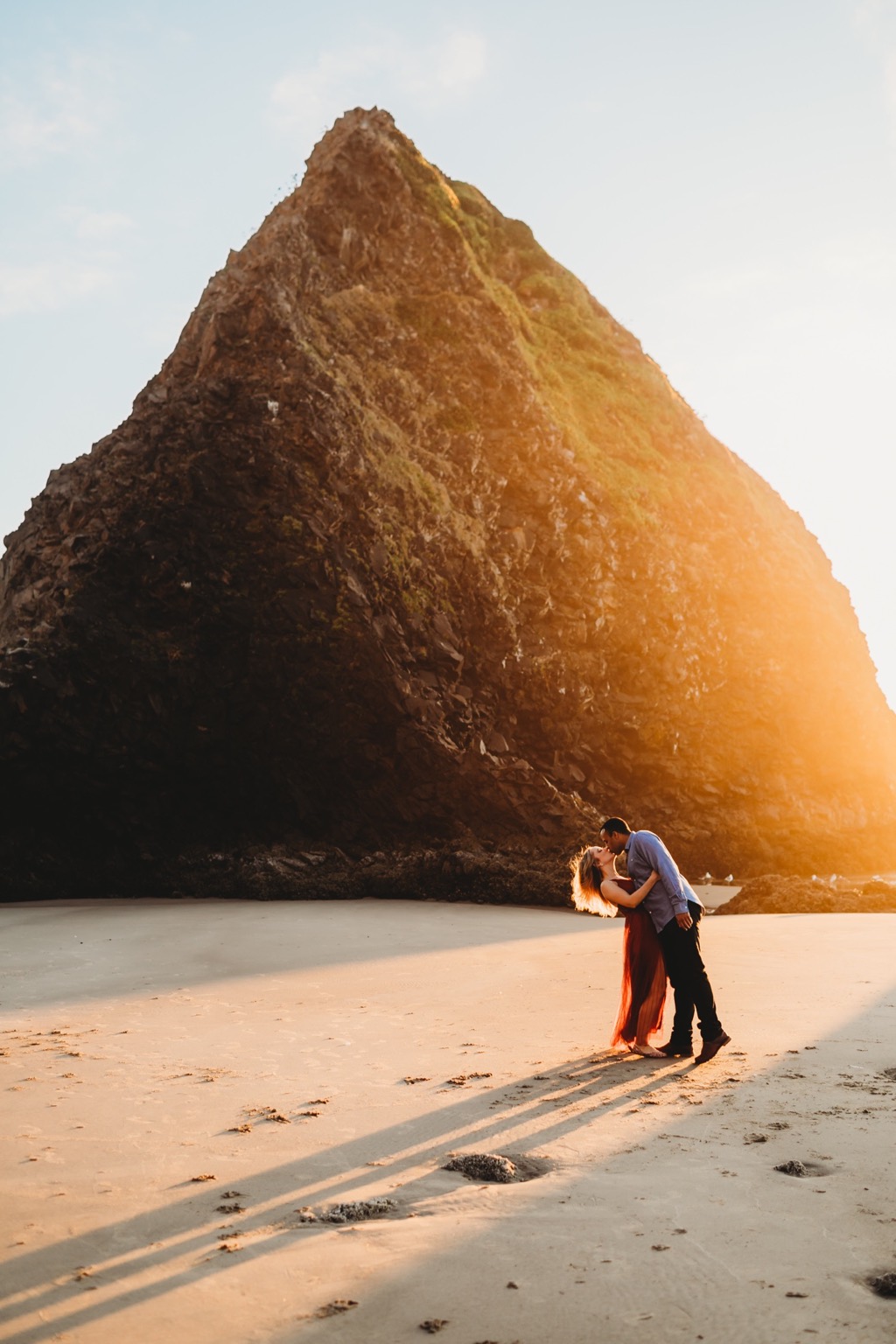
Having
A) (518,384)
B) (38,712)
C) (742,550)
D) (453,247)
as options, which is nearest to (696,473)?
(742,550)

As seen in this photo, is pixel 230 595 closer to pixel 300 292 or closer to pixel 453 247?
pixel 300 292

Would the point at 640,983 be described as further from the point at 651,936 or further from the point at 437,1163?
the point at 437,1163

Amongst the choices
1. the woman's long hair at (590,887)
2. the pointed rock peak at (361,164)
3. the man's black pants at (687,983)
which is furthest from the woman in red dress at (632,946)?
the pointed rock peak at (361,164)

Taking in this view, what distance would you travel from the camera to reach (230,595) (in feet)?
80.2

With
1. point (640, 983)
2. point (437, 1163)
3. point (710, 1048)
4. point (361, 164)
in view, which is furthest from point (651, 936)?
point (361, 164)

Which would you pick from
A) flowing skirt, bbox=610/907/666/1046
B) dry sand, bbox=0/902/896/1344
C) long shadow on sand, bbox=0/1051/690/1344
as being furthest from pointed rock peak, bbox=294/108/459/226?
long shadow on sand, bbox=0/1051/690/1344

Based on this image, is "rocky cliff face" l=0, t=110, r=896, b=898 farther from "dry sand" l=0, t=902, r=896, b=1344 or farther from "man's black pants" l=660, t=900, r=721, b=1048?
"man's black pants" l=660, t=900, r=721, b=1048

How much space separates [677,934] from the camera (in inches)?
294

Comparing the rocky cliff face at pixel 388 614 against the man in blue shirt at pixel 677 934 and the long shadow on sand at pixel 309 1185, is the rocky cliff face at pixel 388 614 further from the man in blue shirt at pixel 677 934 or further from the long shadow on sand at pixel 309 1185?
the long shadow on sand at pixel 309 1185

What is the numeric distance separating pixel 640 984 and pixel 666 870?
0.89 metres

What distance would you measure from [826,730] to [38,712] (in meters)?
23.8

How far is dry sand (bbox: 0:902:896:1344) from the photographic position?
3314 millimetres

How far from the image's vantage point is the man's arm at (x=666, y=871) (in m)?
7.46

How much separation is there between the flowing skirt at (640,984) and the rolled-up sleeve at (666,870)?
27 cm
